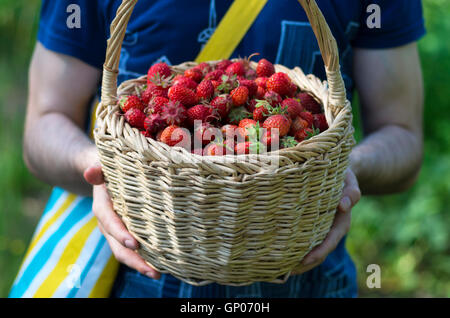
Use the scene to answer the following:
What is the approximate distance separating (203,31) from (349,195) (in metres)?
0.55

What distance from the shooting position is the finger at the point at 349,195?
3.32 ft

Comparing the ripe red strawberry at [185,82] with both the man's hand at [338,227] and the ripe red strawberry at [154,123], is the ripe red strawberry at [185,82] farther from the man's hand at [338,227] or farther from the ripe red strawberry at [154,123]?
the man's hand at [338,227]

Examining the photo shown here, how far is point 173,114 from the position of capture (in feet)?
3.02

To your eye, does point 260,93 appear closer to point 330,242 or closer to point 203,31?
point 203,31

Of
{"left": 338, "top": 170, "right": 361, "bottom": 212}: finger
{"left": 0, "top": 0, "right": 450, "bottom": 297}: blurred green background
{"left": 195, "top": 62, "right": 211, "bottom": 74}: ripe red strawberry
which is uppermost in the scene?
{"left": 195, "top": 62, "right": 211, "bottom": 74}: ripe red strawberry

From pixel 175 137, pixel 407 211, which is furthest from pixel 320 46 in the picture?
pixel 407 211

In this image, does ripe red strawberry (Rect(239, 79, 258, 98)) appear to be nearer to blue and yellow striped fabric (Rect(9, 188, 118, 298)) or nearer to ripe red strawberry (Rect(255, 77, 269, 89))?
ripe red strawberry (Rect(255, 77, 269, 89))

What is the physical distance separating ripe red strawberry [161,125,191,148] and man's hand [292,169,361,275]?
38cm

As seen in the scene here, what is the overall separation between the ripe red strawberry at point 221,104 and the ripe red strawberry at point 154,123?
4.4 inches

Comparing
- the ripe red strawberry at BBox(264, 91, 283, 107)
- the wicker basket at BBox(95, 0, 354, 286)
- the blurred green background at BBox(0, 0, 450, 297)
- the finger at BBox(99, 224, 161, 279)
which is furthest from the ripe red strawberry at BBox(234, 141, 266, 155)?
the blurred green background at BBox(0, 0, 450, 297)

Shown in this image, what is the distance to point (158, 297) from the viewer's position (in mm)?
1196

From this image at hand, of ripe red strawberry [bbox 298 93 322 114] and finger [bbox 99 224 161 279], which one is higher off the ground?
ripe red strawberry [bbox 298 93 322 114]

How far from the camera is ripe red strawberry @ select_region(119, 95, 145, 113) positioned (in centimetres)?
98

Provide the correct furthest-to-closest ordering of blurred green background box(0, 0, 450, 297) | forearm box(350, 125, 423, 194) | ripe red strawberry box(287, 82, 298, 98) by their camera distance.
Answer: blurred green background box(0, 0, 450, 297)
forearm box(350, 125, 423, 194)
ripe red strawberry box(287, 82, 298, 98)
